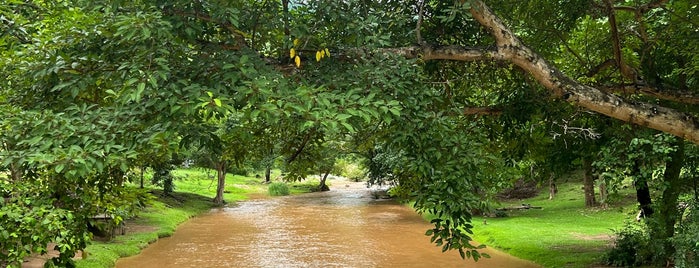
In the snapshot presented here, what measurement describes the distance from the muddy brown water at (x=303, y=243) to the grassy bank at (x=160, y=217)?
373 millimetres

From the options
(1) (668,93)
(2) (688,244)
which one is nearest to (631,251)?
(2) (688,244)

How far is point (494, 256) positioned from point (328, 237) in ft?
20.7

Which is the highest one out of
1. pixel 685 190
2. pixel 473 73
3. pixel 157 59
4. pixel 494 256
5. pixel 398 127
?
pixel 473 73

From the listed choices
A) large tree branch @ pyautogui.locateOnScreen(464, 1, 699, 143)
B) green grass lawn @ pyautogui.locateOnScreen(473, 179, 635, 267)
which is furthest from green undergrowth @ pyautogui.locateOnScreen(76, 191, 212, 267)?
green grass lawn @ pyautogui.locateOnScreen(473, 179, 635, 267)

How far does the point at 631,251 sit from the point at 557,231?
6393mm

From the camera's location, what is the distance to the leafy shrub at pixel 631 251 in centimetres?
1147

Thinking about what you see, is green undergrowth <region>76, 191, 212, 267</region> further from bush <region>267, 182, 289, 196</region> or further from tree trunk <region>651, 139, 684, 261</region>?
bush <region>267, 182, 289, 196</region>

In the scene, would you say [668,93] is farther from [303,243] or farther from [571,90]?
[303,243]

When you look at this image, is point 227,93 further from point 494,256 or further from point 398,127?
point 494,256

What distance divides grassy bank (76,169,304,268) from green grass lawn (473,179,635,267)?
32.6 ft

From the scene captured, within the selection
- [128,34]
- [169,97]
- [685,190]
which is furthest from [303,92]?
[685,190]

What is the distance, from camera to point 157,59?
12.4 ft

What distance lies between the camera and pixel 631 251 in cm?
1197

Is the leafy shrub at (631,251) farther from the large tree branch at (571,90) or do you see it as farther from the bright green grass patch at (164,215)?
the bright green grass patch at (164,215)
